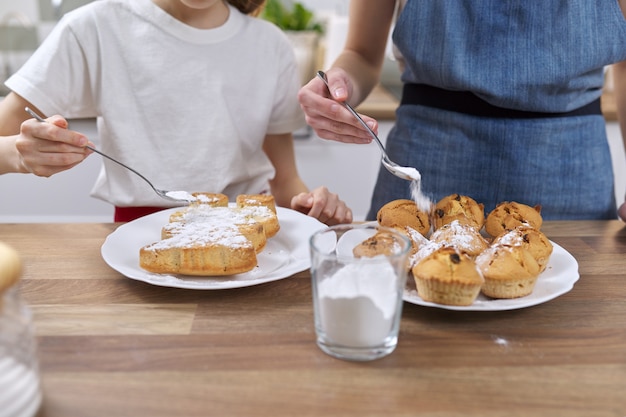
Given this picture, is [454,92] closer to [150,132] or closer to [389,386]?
[150,132]

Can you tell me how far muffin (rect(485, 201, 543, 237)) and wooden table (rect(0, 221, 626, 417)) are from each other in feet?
0.38

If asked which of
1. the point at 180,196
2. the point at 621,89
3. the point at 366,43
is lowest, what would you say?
the point at 180,196

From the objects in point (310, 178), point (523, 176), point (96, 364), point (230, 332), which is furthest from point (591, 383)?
point (310, 178)

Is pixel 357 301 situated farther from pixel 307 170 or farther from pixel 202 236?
pixel 307 170

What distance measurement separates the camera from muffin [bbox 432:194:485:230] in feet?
3.17

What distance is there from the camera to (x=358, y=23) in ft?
4.91

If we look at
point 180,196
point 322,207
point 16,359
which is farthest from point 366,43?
point 16,359

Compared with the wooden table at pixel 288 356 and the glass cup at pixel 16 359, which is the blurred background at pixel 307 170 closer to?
the wooden table at pixel 288 356

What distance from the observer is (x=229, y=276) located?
892 mm

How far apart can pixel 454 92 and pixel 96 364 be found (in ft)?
3.07

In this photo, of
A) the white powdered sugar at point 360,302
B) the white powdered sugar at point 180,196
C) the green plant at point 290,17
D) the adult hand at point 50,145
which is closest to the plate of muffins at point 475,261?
the white powdered sugar at point 360,302

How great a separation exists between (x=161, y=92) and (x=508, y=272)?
2.99 feet

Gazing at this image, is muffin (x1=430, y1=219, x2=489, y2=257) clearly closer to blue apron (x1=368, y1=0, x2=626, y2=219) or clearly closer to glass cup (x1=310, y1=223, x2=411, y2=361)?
glass cup (x1=310, y1=223, x2=411, y2=361)

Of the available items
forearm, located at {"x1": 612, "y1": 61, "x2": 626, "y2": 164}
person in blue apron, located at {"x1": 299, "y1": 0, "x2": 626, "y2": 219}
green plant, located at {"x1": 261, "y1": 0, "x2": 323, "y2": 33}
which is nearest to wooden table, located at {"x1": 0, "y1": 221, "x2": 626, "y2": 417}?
person in blue apron, located at {"x1": 299, "y1": 0, "x2": 626, "y2": 219}
